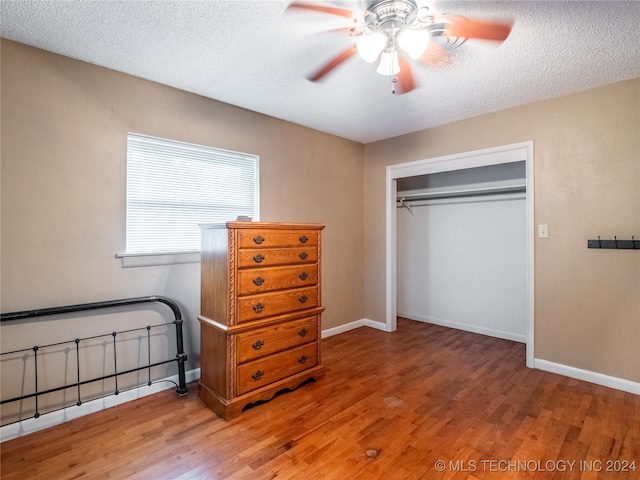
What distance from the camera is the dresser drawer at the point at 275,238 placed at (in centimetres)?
219

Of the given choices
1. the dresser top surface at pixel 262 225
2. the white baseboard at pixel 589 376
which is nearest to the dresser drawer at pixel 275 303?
the dresser top surface at pixel 262 225

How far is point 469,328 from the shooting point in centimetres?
395

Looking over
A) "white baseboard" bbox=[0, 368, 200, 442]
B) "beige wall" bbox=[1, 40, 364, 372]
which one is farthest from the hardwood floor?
"beige wall" bbox=[1, 40, 364, 372]

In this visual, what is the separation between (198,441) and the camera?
73.6 inches

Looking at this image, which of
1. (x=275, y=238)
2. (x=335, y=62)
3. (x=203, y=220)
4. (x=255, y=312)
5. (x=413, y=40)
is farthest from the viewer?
(x=203, y=220)

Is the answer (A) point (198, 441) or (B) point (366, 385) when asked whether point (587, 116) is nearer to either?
(B) point (366, 385)

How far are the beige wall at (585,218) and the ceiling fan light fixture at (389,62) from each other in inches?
70.0

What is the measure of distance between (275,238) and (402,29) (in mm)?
1487

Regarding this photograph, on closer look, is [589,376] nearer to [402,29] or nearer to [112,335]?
[402,29]

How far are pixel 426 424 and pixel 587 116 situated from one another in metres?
2.66

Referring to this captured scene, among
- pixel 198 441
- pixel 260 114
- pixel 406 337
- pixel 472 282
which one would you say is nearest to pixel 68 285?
pixel 198 441

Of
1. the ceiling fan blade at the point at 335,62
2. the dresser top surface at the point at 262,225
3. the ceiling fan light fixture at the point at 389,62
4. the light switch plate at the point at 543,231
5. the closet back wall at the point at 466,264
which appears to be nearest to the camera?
the ceiling fan light fixture at the point at 389,62

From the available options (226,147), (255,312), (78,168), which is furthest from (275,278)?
(78,168)

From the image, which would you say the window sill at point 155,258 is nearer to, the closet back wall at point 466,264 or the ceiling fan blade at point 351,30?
the ceiling fan blade at point 351,30
